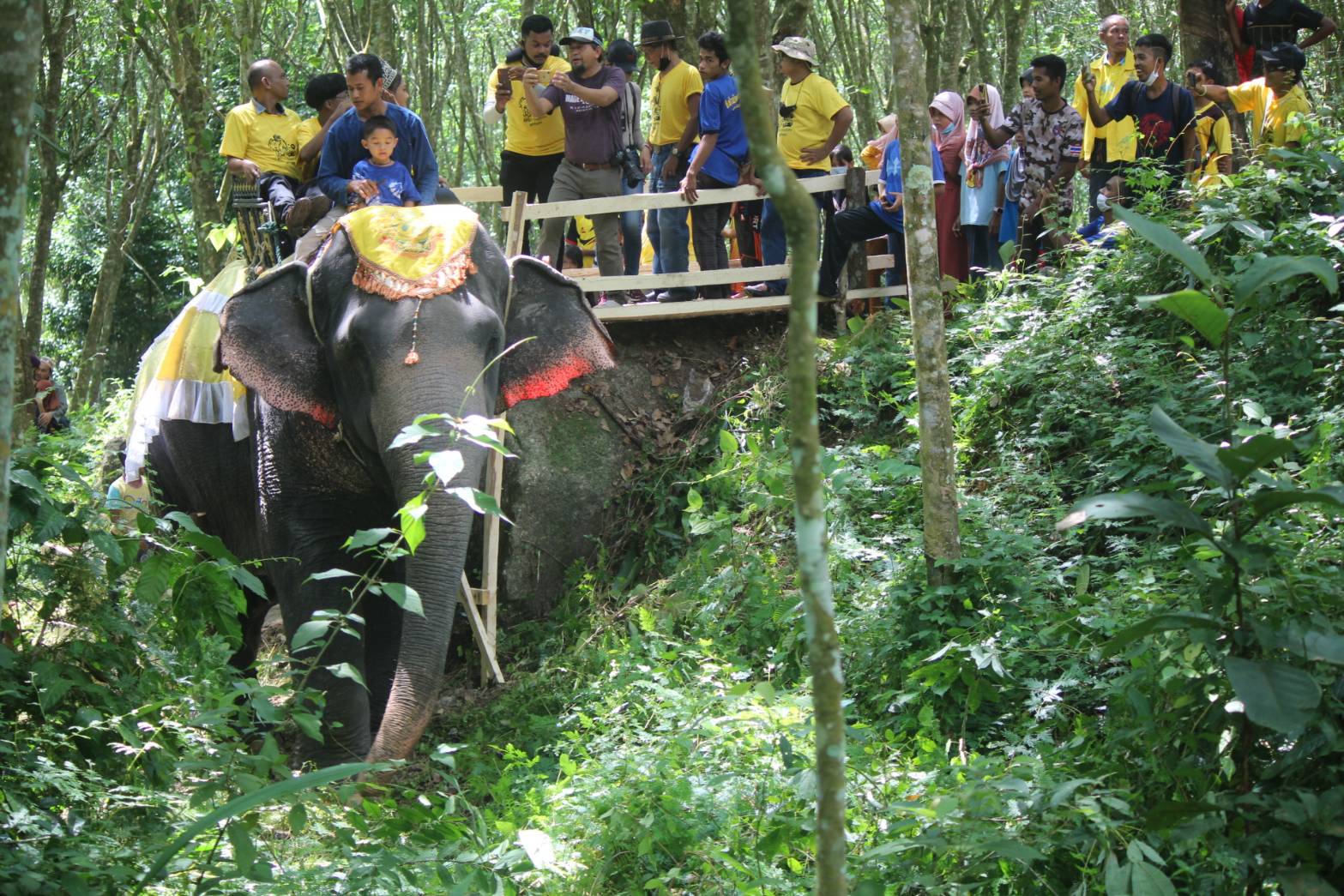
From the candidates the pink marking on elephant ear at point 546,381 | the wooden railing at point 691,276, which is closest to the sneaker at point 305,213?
the pink marking on elephant ear at point 546,381

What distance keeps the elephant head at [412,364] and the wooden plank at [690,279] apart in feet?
8.14

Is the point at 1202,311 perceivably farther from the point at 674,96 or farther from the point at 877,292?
the point at 674,96

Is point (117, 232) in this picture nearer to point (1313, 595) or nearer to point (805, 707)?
point (805, 707)

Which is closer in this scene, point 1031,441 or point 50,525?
point 50,525

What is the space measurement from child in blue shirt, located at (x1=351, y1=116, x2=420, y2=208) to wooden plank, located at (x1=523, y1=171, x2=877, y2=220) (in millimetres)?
2052

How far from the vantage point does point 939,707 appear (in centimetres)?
525

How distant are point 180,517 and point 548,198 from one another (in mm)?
6186

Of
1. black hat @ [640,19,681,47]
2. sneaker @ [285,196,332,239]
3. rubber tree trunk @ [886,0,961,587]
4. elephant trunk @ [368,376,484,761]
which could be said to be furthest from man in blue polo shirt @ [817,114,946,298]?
elephant trunk @ [368,376,484,761]

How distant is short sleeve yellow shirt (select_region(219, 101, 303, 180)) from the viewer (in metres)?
8.34

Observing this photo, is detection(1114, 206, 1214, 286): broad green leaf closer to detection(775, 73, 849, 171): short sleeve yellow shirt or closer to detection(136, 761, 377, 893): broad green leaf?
detection(136, 761, 377, 893): broad green leaf

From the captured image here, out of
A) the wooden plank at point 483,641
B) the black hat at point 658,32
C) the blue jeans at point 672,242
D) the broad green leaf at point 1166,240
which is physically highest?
the black hat at point 658,32

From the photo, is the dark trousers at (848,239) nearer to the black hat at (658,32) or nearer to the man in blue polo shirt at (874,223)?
the man in blue polo shirt at (874,223)

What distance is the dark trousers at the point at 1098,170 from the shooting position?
349 inches

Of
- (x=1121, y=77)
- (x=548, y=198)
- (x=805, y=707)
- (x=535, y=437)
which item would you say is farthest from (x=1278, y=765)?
(x=548, y=198)
